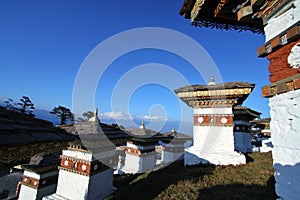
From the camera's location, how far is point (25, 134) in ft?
8.09

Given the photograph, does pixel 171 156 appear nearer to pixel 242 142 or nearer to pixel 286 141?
pixel 242 142

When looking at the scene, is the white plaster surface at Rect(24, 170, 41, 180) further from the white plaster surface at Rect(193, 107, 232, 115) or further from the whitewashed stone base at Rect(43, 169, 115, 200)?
the white plaster surface at Rect(193, 107, 232, 115)

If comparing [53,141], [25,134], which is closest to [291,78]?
[53,141]

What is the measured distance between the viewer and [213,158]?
24.9 ft

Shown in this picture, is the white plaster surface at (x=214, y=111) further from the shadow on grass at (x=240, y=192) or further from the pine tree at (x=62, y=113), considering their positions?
the pine tree at (x=62, y=113)

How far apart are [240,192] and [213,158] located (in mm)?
3233

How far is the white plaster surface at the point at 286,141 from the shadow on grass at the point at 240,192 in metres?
1.99

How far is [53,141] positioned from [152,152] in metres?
12.8

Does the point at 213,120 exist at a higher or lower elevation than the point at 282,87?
lower

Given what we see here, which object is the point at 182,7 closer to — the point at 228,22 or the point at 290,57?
the point at 228,22

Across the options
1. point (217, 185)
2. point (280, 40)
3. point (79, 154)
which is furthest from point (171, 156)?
point (280, 40)

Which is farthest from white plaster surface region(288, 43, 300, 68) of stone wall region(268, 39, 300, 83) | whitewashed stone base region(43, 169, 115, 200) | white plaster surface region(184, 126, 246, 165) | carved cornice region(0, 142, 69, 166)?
whitewashed stone base region(43, 169, 115, 200)

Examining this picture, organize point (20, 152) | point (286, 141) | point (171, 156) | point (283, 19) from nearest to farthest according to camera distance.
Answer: point (20, 152), point (286, 141), point (283, 19), point (171, 156)

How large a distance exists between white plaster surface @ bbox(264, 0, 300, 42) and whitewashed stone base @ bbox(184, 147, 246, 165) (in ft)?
20.3
